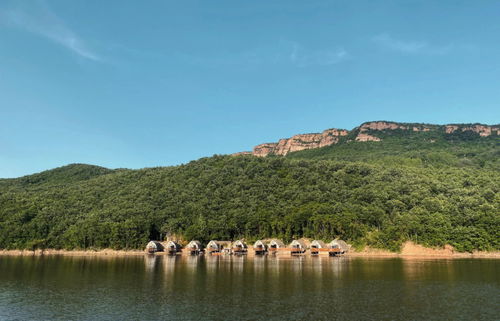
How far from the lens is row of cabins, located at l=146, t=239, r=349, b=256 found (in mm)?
89019

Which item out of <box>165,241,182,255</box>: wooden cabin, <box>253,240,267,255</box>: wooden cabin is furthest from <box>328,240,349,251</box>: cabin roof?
<box>165,241,182,255</box>: wooden cabin

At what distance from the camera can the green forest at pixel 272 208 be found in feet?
300

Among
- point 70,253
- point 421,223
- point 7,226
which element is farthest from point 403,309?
point 7,226

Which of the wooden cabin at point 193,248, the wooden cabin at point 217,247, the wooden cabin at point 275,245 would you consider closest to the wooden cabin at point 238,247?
the wooden cabin at point 217,247

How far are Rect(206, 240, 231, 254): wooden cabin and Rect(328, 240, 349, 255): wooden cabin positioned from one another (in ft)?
92.4

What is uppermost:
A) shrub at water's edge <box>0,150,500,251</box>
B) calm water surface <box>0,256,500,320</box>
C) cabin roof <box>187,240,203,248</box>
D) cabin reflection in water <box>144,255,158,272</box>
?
shrub at water's edge <box>0,150,500,251</box>

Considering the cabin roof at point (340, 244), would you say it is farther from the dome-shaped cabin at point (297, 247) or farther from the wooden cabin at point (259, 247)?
the wooden cabin at point (259, 247)

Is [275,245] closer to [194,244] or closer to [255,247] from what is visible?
[255,247]

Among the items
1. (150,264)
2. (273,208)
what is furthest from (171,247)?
(150,264)

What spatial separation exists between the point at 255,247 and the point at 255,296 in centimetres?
6470

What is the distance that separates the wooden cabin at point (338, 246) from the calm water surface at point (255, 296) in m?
38.7

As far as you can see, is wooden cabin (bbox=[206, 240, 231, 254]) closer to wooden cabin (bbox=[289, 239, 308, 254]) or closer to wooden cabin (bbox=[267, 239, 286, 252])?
wooden cabin (bbox=[267, 239, 286, 252])

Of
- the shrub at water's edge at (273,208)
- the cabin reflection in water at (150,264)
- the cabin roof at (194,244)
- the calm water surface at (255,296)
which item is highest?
the shrub at water's edge at (273,208)

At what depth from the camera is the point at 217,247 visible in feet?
324
